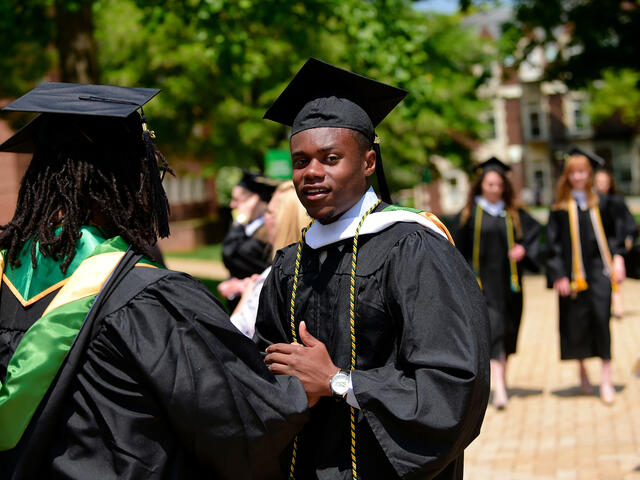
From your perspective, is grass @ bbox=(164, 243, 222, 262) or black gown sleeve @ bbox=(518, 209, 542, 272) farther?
grass @ bbox=(164, 243, 222, 262)

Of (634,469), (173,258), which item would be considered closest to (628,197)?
(173,258)

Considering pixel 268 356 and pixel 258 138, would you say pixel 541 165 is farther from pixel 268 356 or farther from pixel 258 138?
pixel 268 356

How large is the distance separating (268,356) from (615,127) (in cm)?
5158

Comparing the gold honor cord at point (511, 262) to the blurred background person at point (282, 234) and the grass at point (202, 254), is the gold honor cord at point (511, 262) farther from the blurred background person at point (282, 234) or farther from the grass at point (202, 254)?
the grass at point (202, 254)

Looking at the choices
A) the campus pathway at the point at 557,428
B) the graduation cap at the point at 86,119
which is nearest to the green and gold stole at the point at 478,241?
the campus pathway at the point at 557,428

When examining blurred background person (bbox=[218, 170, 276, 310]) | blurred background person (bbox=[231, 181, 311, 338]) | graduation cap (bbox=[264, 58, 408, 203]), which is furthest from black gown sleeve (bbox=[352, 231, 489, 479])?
blurred background person (bbox=[218, 170, 276, 310])

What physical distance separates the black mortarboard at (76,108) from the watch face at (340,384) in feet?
3.33

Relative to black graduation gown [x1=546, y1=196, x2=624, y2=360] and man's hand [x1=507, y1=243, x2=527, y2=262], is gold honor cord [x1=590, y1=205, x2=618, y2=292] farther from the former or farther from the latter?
man's hand [x1=507, y1=243, x2=527, y2=262]

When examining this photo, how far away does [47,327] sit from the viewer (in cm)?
209

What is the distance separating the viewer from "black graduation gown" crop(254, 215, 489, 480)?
2312mm

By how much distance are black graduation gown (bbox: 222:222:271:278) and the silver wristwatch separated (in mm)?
4347

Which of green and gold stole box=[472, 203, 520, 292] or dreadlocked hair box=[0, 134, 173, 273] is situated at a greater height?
dreadlocked hair box=[0, 134, 173, 273]

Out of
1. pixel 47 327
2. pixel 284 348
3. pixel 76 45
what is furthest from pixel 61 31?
pixel 47 327

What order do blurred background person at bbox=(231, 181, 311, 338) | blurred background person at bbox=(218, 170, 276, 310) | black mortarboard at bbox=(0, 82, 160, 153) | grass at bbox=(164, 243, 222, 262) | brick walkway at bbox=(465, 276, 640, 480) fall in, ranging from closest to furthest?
black mortarboard at bbox=(0, 82, 160, 153) → blurred background person at bbox=(231, 181, 311, 338) → brick walkway at bbox=(465, 276, 640, 480) → blurred background person at bbox=(218, 170, 276, 310) → grass at bbox=(164, 243, 222, 262)
